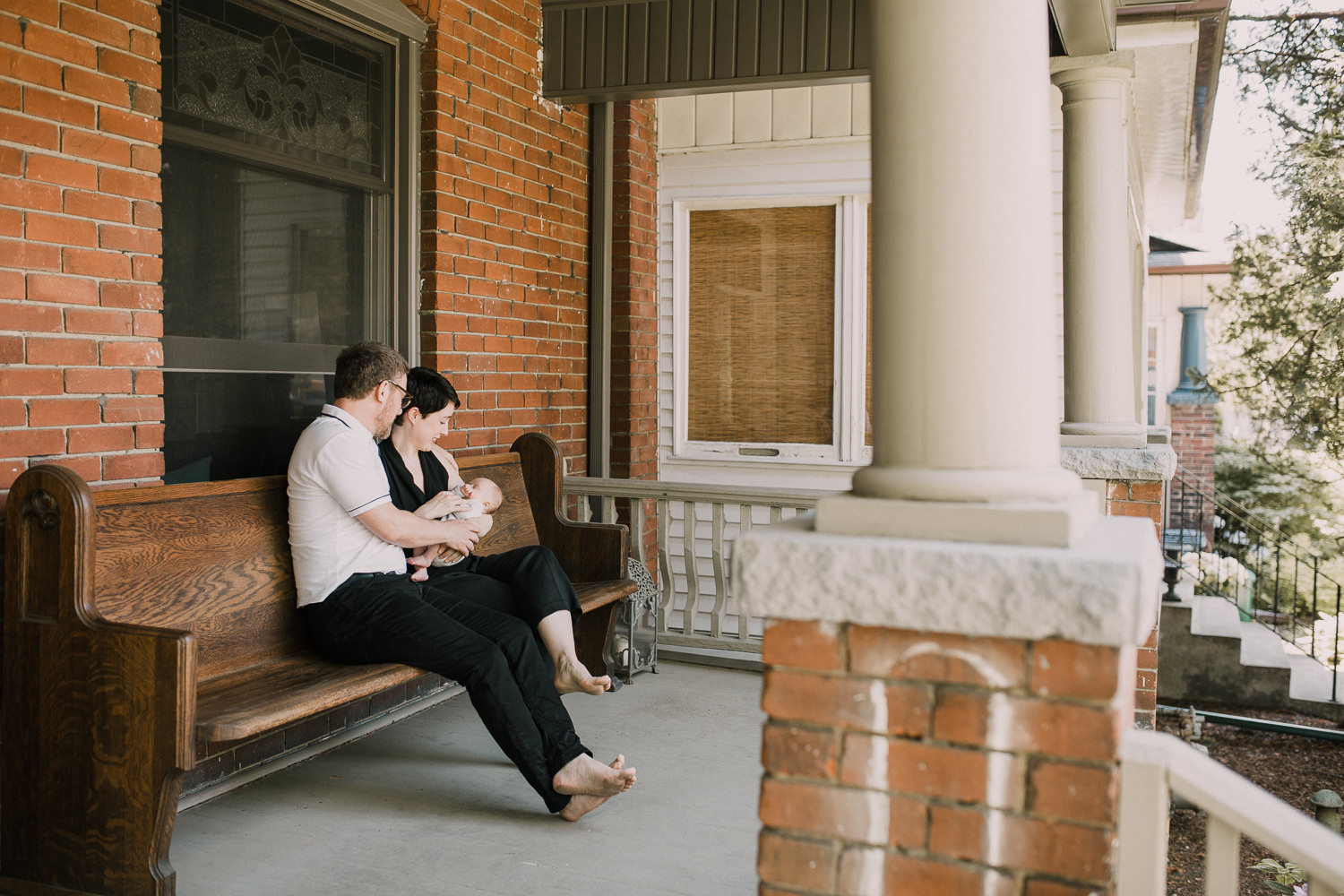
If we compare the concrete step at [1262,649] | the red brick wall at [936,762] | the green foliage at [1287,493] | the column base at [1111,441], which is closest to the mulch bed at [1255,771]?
the concrete step at [1262,649]

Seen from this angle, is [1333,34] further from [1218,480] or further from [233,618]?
[233,618]

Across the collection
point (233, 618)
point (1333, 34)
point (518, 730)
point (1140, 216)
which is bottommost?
point (518, 730)

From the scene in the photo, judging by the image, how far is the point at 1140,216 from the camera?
355 inches

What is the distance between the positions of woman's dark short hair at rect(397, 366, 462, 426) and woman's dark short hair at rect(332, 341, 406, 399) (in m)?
0.33

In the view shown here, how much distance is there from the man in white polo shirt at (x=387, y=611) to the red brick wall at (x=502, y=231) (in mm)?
1229

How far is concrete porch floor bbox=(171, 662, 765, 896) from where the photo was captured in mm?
2855

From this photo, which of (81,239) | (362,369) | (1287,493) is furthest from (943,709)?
(1287,493)

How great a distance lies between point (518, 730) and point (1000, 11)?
2.29 metres

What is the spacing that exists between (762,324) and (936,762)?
16.7ft

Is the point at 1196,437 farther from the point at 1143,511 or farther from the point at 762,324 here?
the point at 1143,511

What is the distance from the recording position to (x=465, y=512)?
3.82 metres

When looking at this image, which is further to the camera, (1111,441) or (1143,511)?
(1111,441)

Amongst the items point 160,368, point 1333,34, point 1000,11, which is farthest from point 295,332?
point 1333,34

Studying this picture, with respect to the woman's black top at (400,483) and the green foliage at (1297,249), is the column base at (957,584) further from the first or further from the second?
the green foliage at (1297,249)
